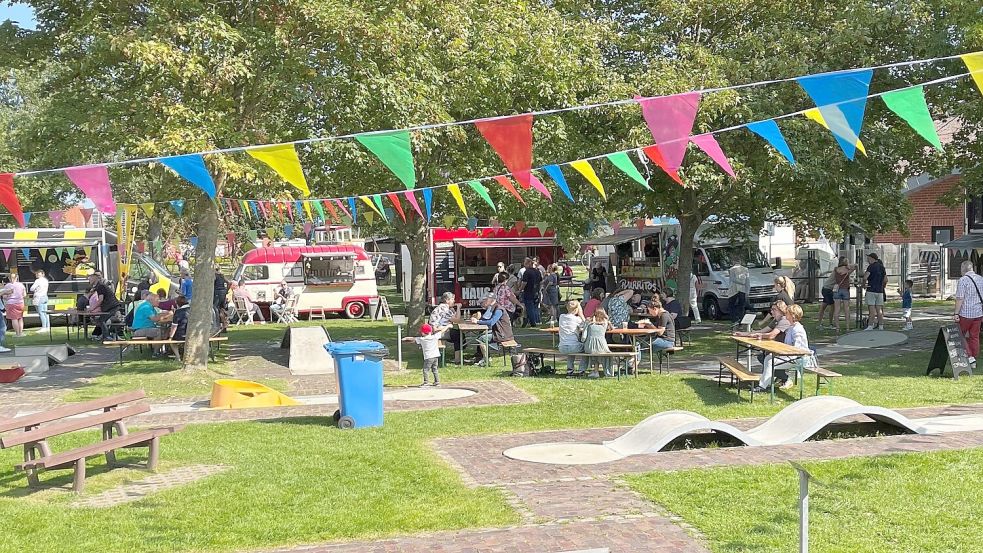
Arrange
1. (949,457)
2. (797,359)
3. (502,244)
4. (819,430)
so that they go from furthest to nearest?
1. (502,244)
2. (797,359)
3. (819,430)
4. (949,457)

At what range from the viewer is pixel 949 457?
833 cm

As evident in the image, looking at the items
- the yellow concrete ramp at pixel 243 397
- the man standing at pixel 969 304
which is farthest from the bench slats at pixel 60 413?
the man standing at pixel 969 304

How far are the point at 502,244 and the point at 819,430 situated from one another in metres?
20.3

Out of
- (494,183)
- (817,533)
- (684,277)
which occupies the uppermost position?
(494,183)

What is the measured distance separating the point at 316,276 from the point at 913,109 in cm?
2169

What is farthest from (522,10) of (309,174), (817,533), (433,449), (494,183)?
(817,533)

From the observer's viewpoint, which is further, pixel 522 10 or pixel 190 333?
pixel 522 10

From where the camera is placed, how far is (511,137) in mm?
9836

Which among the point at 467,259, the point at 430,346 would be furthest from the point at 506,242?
the point at 430,346

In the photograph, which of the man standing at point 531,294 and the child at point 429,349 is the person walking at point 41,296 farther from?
the child at point 429,349

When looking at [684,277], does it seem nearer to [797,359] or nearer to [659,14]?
[659,14]

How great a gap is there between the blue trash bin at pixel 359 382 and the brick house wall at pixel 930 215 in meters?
26.9

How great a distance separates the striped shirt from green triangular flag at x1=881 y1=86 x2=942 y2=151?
6475mm

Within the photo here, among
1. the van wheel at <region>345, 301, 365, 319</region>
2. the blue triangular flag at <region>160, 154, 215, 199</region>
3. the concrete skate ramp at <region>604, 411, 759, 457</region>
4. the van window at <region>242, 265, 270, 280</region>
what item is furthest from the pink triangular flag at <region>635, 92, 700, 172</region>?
the van window at <region>242, 265, 270, 280</region>
